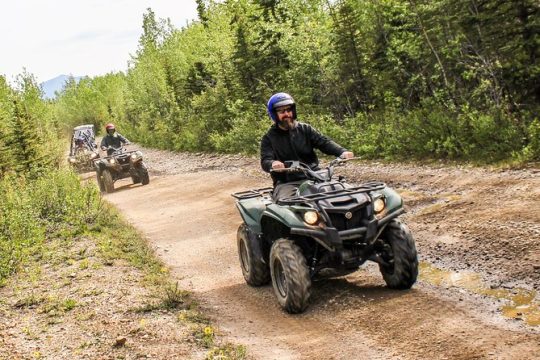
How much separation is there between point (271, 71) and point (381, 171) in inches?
512

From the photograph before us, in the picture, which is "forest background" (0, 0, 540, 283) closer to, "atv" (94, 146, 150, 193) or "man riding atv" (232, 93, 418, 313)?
"atv" (94, 146, 150, 193)

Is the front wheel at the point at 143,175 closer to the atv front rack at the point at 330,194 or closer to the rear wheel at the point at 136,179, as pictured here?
the rear wheel at the point at 136,179

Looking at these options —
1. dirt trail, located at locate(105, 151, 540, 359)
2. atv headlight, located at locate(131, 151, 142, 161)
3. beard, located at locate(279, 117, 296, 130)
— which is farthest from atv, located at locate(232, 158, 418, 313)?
atv headlight, located at locate(131, 151, 142, 161)

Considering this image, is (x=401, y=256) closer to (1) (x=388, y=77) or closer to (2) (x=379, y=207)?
(2) (x=379, y=207)

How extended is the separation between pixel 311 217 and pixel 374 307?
1.14 meters

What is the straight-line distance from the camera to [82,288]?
25.4 ft

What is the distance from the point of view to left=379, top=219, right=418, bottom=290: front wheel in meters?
5.88

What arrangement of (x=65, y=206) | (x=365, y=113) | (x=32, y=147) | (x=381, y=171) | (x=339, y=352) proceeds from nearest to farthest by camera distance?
(x=339, y=352) → (x=65, y=206) → (x=381, y=171) → (x=365, y=113) → (x=32, y=147)

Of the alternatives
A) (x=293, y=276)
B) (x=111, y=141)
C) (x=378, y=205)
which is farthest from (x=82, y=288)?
(x=111, y=141)

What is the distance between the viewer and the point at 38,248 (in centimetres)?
1030

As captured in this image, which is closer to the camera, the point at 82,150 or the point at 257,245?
the point at 257,245

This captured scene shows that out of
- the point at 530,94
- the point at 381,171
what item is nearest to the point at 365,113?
the point at 381,171

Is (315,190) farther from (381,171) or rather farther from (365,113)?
(365,113)

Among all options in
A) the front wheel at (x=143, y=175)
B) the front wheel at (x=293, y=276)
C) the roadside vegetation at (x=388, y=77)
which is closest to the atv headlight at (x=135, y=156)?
the front wheel at (x=143, y=175)
